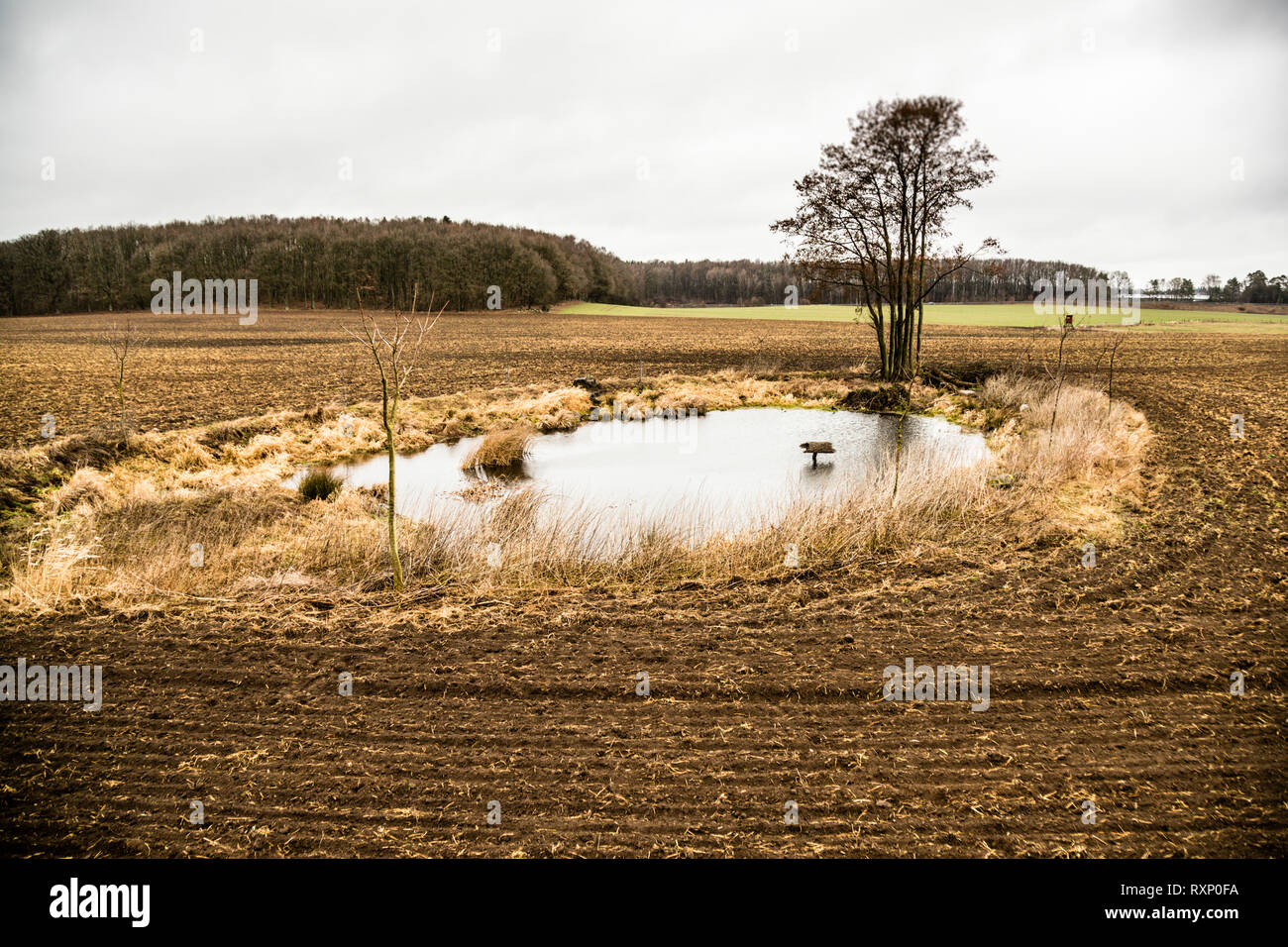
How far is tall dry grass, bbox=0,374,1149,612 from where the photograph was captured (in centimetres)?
868

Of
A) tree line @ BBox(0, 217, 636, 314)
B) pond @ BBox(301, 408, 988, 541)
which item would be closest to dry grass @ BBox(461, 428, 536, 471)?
pond @ BBox(301, 408, 988, 541)

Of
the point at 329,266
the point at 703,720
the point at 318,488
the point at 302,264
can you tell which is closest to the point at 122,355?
the point at 318,488

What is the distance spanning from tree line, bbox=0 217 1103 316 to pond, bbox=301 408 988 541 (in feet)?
241

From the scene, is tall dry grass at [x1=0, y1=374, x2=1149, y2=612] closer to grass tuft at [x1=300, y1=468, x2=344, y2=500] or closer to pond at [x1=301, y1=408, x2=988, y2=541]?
grass tuft at [x1=300, y1=468, x2=344, y2=500]

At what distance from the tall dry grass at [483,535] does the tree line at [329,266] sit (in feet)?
261

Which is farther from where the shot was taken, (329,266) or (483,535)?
(329,266)

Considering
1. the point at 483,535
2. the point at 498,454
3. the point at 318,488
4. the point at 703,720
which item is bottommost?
the point at 703,720

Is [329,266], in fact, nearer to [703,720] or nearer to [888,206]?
[888,206]

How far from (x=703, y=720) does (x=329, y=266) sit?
10789 cm

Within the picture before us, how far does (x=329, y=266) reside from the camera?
321 ft

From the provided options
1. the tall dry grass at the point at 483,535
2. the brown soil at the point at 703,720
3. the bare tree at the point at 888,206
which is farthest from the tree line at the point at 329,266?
the brown soil at the point at 703,720

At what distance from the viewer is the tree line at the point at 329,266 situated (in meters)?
98.4

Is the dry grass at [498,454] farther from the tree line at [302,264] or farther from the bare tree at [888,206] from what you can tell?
the tree line at [302,264]
